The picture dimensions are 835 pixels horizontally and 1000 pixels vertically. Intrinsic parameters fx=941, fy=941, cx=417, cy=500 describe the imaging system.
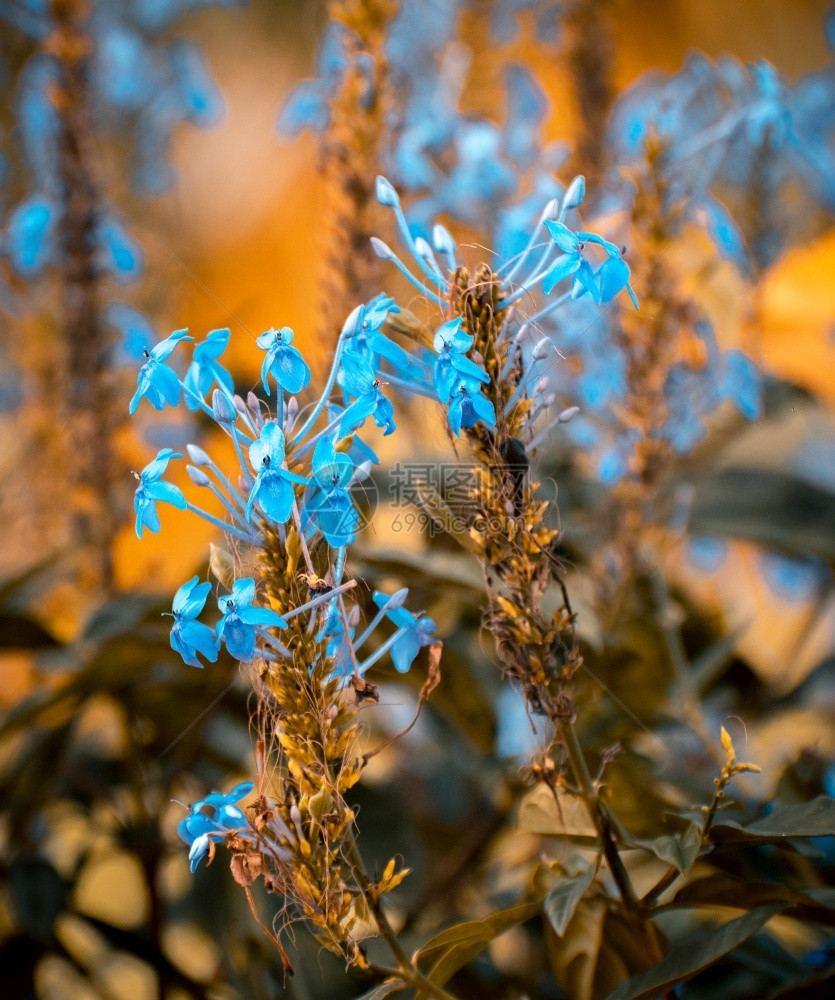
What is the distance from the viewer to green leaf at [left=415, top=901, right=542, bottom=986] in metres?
0.33

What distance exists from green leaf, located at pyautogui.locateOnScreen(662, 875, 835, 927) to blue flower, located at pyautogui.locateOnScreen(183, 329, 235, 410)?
0.85 ft

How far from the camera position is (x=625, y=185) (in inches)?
23.6

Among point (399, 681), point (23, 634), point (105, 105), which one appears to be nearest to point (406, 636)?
point (399, 681)

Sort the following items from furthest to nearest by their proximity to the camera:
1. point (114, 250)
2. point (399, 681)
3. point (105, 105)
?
point (105, 105) → point (114, 250) → point (399, 681)

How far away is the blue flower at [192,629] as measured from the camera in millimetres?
272

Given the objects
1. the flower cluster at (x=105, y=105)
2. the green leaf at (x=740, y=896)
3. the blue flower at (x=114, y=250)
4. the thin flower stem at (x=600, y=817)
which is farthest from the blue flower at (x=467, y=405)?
the blue flower at (x=114, y=250)

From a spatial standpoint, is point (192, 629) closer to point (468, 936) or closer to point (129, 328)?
point (468, 936)

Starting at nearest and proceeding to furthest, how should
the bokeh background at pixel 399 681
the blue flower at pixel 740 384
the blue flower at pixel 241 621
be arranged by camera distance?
the blue flower at pixel 241 621 → the bokeh background at pixel 399 681 → the blue flower at pixel 740 384

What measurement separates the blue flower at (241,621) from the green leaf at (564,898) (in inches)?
5.3

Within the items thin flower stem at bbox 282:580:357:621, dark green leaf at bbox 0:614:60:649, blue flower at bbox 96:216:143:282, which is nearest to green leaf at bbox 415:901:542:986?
thin flower stem at bbox 282:580:357:621

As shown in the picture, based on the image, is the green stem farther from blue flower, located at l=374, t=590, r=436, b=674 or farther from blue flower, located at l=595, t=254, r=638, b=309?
blue flower, located at l=595, t=254, r=638, b=309

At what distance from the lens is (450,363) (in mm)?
276

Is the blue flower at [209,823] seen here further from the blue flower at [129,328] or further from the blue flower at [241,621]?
the blue flower at [129,328]

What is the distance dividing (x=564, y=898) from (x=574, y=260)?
8.3 inches
